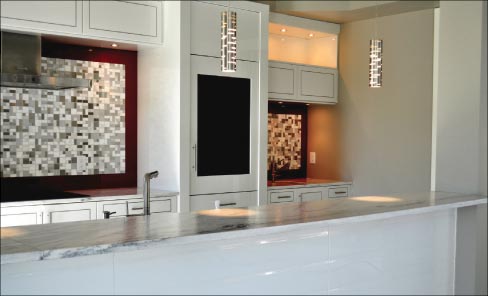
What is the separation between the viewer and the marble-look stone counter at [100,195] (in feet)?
12.5

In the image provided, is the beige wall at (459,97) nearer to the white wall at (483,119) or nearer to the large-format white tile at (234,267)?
the white wall at (483,119)

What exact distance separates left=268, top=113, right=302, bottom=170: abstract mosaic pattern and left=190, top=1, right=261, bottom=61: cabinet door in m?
1.27

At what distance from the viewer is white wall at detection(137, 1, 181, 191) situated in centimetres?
453

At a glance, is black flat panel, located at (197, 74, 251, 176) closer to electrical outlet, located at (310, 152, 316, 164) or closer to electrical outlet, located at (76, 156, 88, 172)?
electrical outlet, located at (76, 156, 88, 172)

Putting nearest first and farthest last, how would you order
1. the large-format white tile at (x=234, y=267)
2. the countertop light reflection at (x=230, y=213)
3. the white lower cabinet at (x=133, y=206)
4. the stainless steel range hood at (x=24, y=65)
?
the large-format white tile at (x=234, y=267), the countertop light reflection at (x=230, y=213), the stainless steel range hood at (x=24, y=65), the white lower cabinet at (x=133, y=206)

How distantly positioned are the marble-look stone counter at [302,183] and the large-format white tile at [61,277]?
342 centimetres

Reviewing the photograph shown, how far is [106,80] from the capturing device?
15.8ft

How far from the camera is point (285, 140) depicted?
6285 millimetres

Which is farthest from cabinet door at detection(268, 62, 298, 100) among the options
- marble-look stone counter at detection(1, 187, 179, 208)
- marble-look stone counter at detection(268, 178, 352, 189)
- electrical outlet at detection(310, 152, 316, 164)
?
marble-look stone counter at detection(1, 187, 179, 208)

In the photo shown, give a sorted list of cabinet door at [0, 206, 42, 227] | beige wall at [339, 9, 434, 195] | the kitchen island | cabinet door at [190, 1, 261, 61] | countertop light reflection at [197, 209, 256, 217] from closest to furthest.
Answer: the kitchen island
countertop light reflection at [197, 209, 256, 217]
cabinet door at [0, 206, 42, 227]
cabinet door at [190, 1, 261, 61]
beige wall at [339, 9, 434, 195]

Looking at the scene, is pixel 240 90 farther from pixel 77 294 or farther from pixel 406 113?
pixel 77 294

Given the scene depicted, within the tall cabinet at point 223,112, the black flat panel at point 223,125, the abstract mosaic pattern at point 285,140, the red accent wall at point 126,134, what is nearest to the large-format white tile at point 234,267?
the tall cabinet at point 223,112

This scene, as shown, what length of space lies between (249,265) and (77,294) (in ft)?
2.57

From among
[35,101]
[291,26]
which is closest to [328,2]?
[291,26]
